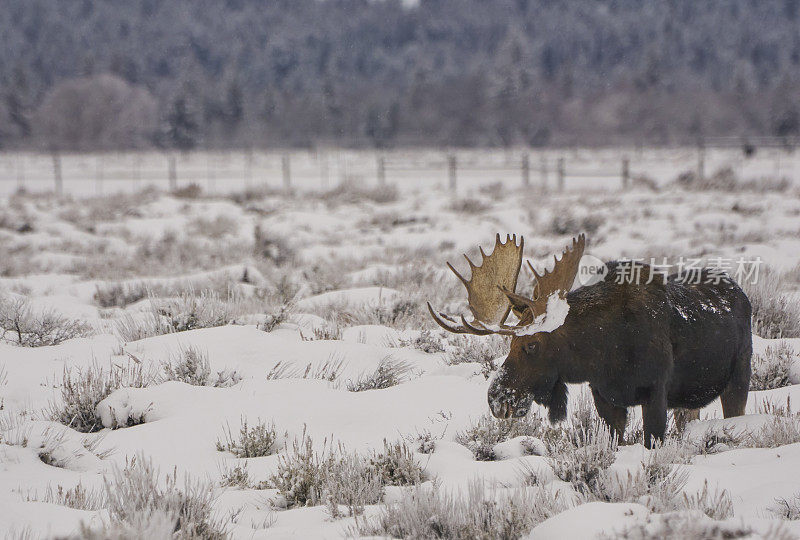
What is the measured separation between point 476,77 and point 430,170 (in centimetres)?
6473

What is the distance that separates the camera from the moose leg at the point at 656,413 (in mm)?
3531

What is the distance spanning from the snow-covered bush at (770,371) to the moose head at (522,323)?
1.89m

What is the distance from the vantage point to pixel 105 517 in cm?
300

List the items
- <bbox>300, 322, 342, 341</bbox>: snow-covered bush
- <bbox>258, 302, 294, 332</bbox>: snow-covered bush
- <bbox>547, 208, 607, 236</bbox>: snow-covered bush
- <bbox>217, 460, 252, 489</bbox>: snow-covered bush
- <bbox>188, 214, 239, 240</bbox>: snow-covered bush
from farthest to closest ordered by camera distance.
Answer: <bbox>188, 214, 239, 240</bbox>: snow-covered bush
<bbox>547, 208, 607, 236</bbox>: snow-covered bush
<bbox>258, 302, 294, 332</bbox>: snow-covered bush
<bbox>300, 322, 342, 341</bbox>: snow-covered bush
<bbox>217, 460, 252, 489</bbox>: snow-covered bush

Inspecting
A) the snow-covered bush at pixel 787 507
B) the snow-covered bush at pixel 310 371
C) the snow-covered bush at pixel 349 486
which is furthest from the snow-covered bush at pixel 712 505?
the snow-covered bush at pixel 310 371

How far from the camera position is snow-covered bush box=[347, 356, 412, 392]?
4961 mm

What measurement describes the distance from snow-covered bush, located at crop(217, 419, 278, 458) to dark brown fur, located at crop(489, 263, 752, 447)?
125cm

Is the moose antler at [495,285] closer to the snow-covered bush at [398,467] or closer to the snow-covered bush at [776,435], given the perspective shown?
the snow-covered bush at [398,467]

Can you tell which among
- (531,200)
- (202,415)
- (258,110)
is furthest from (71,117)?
(202,415)

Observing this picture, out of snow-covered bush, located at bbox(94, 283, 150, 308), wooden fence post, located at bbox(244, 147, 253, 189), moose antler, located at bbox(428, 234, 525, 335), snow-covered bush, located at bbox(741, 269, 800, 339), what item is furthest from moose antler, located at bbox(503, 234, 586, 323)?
wooden fence post, located at bbox(244, 147, 253, 189)

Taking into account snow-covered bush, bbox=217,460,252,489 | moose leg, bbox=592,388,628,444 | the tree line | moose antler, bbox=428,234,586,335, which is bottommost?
snow-covered bush, bbox=217,460,252,489

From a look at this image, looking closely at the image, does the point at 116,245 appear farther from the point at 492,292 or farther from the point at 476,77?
the point at 476,77

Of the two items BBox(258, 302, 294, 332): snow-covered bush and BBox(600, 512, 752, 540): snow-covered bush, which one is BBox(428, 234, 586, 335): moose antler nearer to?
BBox(600, 512, 752, 540): snow-covered bush

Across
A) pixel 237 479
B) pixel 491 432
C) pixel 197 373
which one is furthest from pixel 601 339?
pixel 197 373
